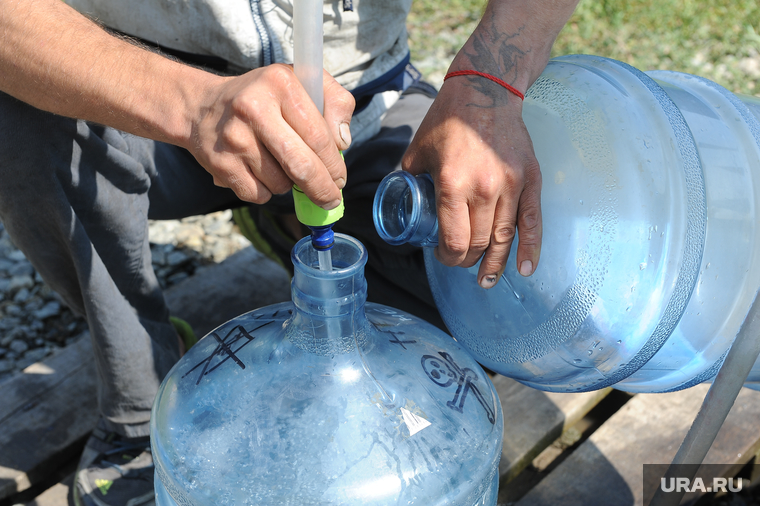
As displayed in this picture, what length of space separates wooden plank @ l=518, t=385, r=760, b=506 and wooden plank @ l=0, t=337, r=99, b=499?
104 cm

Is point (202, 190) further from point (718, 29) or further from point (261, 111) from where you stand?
point (718, 29)

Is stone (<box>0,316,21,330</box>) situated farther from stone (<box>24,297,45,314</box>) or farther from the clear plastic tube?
the clear plastic tube

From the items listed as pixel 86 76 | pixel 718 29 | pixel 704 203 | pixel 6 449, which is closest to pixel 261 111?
pixel 86 76

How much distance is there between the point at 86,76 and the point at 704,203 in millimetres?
941

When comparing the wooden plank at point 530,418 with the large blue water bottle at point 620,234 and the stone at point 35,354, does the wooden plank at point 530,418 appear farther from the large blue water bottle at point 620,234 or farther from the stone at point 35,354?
the stone at point 35,354

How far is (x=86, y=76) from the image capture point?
0.95 meters

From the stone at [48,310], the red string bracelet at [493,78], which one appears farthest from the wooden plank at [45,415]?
the red string bracelet at [493,78]

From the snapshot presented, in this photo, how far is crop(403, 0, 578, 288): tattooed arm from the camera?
931mm

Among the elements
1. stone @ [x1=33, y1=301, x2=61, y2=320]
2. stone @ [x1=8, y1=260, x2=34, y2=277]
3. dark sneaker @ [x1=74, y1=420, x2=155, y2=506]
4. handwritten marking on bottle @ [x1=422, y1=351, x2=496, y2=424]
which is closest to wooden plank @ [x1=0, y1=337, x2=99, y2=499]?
dark sneaker @ [x1=74, y1=420, x2=155, y2=506]

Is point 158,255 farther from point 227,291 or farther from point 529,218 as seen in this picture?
point 529,218

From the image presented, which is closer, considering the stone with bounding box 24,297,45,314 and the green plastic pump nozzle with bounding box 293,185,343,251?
the green plastic pump nozzle with bounding box 293,185,343,251

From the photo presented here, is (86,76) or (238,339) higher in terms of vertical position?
(86,76)

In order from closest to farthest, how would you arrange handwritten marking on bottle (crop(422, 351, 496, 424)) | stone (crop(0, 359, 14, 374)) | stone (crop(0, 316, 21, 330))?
1. handwritten marking on bottle (crop(422, 351, 496, 424))
2. stone (crop(0, 359, 14, 374))
3. stone (crop(0, 316, 21, 330))

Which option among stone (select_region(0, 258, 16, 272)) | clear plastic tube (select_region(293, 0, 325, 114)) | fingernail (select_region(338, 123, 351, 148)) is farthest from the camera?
stone (select_region(0, 258, 16, 272))
